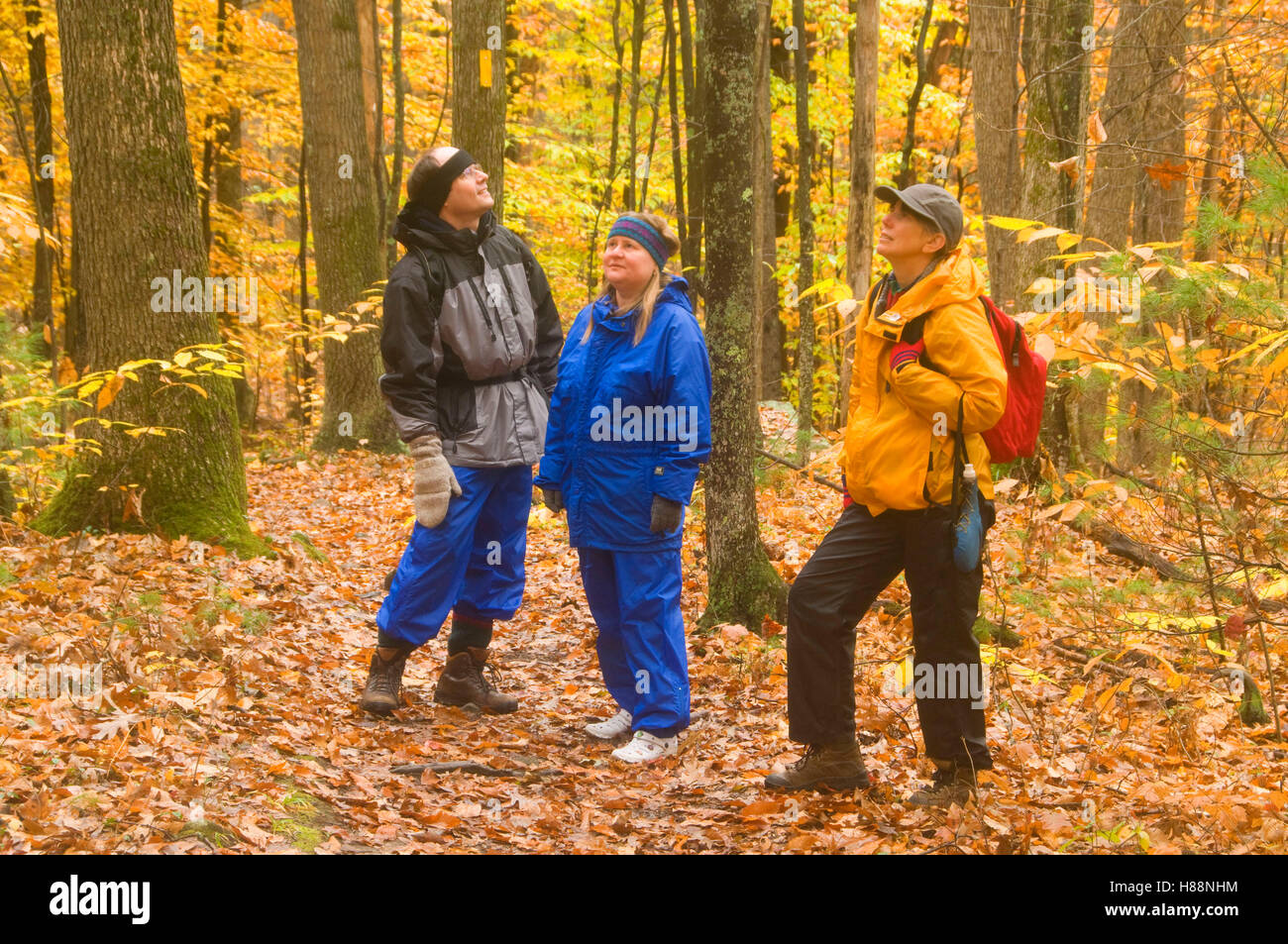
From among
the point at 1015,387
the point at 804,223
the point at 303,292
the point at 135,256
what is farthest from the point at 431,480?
the point at 303,292

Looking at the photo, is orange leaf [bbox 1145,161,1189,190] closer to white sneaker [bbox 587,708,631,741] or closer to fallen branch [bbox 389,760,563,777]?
white sneaker [bbox 587,708,631,741]

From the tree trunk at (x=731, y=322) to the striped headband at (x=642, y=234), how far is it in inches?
52.6

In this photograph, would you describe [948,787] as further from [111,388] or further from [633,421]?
[111,388]

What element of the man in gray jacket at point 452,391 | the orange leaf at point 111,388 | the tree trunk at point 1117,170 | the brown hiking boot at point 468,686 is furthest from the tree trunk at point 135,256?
the tree trunk at point 1117,170

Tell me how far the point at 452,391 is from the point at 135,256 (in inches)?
120

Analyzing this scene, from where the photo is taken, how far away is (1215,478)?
17.2ft

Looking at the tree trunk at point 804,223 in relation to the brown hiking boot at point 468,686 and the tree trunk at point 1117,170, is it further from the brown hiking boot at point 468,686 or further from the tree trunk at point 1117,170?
the brown hiking boot at point 468,686

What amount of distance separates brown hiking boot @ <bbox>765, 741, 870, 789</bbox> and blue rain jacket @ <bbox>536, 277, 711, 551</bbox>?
126 cm

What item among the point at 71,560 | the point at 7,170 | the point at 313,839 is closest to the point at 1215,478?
the point at 313,839

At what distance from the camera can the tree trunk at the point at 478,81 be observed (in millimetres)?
11180

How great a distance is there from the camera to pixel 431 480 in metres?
5.03

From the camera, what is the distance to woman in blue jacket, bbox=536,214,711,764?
15.8 ft

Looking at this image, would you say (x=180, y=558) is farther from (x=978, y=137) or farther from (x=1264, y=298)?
(x=978, y=137)

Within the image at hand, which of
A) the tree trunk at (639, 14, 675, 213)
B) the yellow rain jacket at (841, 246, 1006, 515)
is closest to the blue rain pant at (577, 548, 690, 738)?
the yellow rain jacket at (841, 246, 1006, 515)
